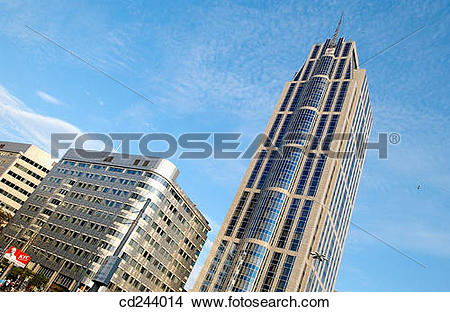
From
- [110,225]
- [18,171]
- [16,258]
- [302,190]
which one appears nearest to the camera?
[16,258]

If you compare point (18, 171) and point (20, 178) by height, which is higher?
point (18, 171)

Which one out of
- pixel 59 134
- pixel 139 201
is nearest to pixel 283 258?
pixel 139 201

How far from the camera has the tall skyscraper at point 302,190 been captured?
86.8 m

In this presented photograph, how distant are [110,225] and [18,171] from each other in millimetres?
49054

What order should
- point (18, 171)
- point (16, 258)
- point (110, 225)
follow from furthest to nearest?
point (18, 171) → point (110, 225) → point (16, 258)

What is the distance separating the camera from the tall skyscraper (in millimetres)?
86750

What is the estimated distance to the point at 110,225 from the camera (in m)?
77.5

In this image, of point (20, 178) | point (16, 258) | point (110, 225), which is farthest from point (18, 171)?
point (16, 258)

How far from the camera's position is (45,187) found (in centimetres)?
9481

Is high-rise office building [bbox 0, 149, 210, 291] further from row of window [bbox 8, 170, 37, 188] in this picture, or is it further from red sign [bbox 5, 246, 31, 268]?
red sign [bbox 5, 246, 31, 268]

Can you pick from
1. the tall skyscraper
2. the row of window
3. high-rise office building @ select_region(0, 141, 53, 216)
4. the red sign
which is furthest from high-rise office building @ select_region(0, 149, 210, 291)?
the red sign

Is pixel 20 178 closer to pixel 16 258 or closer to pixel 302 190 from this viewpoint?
pixel 16 258

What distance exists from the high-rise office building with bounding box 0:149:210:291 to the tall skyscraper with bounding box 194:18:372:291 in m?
12.8
